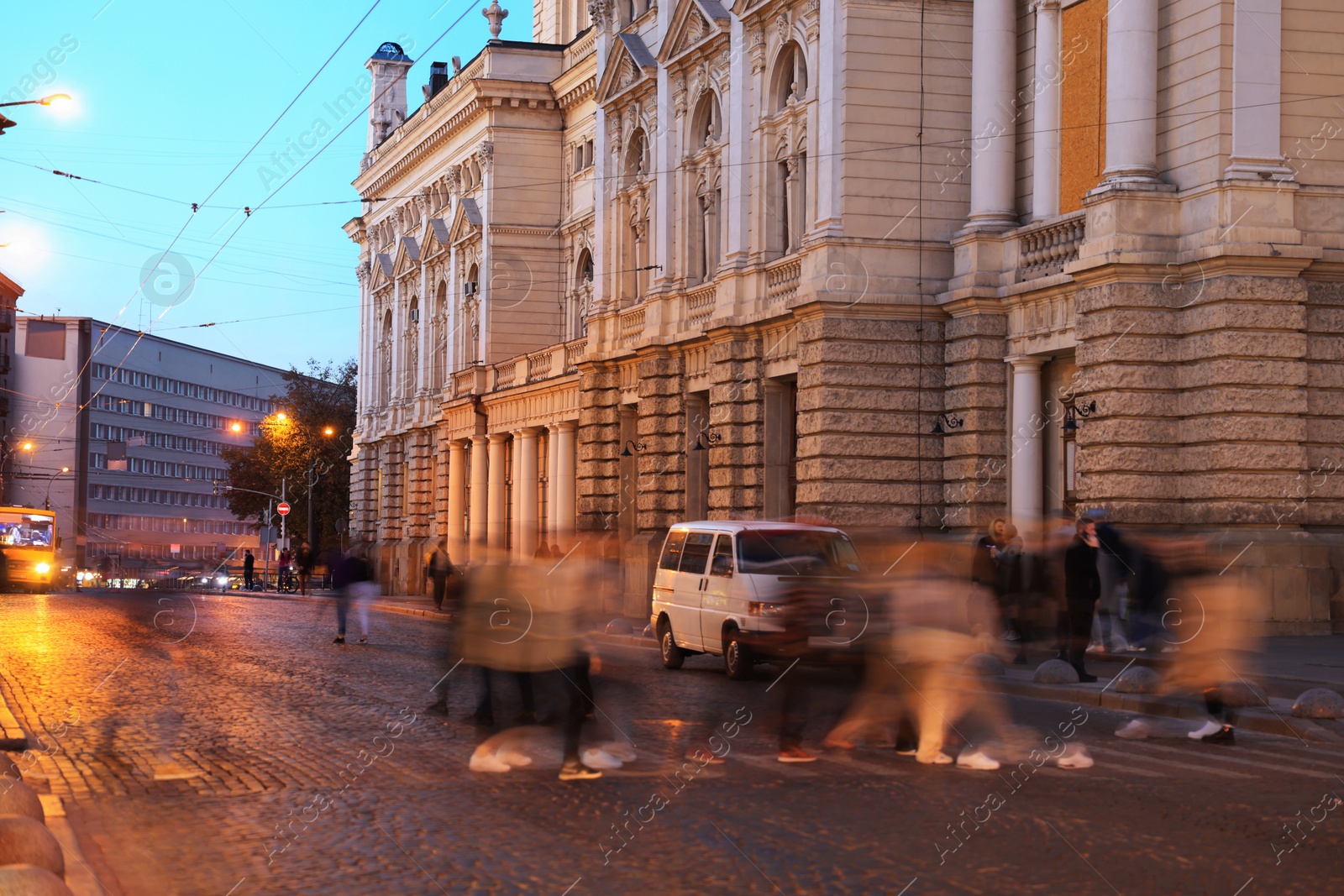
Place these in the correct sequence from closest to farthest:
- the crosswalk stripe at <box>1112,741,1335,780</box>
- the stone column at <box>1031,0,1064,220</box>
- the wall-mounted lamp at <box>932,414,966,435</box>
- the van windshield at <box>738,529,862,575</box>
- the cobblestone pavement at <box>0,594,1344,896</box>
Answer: the cobblestone pavement at <box>0,594,1344,896</box>, the crosswalk stripe at <box>1112,741,1335,780</box>, the van windshield at <box>738,529,862,575</box>, the stone column at <box>1031,0,1064,220</box>, the wall-mounted lamp at <box>932,414,966,435</box>

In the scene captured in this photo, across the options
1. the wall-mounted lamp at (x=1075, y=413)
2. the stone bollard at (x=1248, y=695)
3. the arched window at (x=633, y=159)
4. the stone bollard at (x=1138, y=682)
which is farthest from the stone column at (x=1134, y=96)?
the arched window at (x=633, y=159)

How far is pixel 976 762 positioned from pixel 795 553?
8505 mm

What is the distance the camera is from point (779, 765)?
41.0 ft

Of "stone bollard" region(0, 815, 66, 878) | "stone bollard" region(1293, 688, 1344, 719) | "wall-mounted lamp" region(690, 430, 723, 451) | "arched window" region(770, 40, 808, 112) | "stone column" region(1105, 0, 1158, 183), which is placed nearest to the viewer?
"stone bollard" region(0, 815, 66, 878)

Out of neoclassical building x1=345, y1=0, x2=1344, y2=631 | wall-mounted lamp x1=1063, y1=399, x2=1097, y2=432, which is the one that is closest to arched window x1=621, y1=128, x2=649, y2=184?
neoclassical building x1=345, y1=0, x2=1344, y2=631

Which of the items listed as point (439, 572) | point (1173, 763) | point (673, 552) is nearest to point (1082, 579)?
point (673, 552)

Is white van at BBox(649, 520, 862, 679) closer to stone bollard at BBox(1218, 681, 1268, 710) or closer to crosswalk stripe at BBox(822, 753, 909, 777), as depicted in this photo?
stone bollard at BBox(1218, 681, 1268, 710)

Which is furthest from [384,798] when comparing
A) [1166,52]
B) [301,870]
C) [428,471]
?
[428,471]

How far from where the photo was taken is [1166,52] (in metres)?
24.7

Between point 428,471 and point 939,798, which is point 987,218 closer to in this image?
point 939,798

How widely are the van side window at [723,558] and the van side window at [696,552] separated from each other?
208 mm

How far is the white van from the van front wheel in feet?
0.03

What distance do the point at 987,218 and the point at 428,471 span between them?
3759cm

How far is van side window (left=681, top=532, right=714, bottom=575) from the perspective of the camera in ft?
72.3
